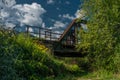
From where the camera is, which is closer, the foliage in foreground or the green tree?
the foliage in foreground

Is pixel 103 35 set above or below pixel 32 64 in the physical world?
above

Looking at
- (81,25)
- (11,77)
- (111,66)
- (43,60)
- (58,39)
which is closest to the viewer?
(11,77)

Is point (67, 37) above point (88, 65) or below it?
above

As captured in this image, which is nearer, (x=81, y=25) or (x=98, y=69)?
(x=98, y=69)

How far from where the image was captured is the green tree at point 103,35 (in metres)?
30.9

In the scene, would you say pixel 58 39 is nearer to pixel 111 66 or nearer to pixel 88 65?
pixel 88 65

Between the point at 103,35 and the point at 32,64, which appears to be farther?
the point at 103,35

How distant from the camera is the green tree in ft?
101

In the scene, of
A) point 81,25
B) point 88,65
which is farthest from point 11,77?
point 81,25

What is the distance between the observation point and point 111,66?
2969 centimetres

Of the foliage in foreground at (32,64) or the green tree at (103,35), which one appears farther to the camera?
the green tree at (103,35)

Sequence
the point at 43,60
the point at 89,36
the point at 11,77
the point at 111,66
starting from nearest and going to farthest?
the point at 11,77 → the point at 43,60 → the point at 111,66 → the point at 89,36

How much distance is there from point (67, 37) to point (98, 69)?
9465 mm

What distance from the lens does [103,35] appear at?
3153 centimetres
